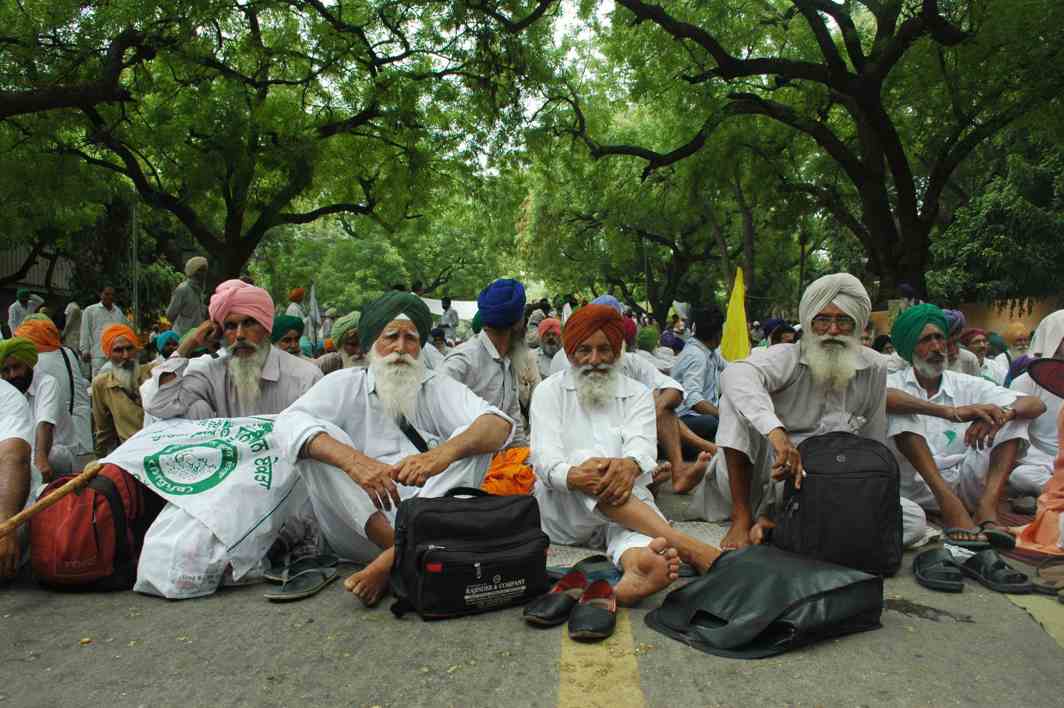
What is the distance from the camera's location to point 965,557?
382 centimetres

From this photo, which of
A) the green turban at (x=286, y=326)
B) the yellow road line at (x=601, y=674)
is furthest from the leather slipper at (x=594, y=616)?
the green turban at (x=286, y=326)

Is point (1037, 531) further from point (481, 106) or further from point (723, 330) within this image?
point (481, 106)

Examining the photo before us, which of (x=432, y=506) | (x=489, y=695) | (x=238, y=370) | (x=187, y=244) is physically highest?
(x=187, y=244)

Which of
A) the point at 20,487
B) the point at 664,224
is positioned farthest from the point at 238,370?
the point at 664,224

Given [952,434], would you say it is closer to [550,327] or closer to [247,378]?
[550,327]

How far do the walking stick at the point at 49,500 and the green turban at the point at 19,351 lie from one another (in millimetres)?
1625

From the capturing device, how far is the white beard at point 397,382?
154 inches

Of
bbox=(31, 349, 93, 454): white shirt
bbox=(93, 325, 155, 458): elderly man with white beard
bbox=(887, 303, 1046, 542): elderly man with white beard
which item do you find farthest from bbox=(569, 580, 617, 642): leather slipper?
bbox=(93, 325, 155, 458): elderly man with white beard

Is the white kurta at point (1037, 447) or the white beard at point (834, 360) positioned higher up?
the white beard at point (834, 360)

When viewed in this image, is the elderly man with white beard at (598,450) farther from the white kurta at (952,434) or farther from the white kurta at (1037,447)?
the white kurta at (1037,447)

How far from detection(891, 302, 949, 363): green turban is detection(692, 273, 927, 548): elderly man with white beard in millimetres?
1009

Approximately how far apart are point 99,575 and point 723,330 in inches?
244

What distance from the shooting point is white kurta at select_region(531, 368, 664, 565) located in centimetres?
394

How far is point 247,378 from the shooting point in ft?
14.7
